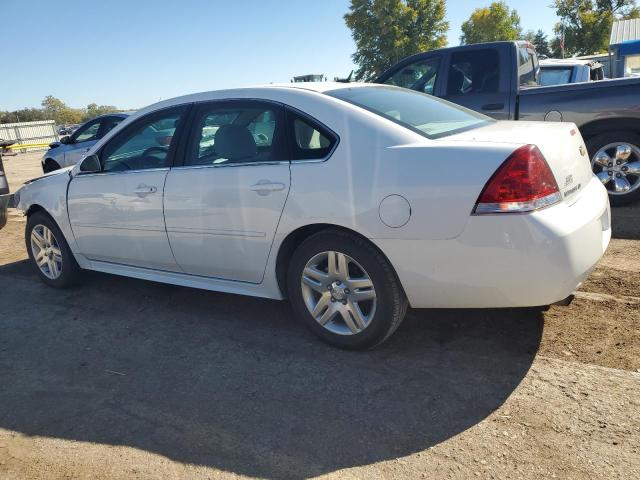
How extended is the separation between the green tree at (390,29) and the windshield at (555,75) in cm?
3642

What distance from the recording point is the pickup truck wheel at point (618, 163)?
5922mm

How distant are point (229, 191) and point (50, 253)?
2.45m

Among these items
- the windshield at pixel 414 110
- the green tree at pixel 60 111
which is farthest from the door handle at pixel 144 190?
the green tree at pixel 60 111

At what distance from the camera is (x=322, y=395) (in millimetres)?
2912

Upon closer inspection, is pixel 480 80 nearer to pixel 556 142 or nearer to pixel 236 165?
pixel 556 142

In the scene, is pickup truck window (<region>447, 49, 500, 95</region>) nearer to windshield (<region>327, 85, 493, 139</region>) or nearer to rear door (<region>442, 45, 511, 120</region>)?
rear door (<region>442, 45, 511, 120</region>)

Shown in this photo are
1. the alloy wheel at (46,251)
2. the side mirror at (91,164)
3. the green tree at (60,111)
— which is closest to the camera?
the side mirror at (91,164)

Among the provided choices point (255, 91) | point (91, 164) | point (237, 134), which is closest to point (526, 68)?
point (255, 91)

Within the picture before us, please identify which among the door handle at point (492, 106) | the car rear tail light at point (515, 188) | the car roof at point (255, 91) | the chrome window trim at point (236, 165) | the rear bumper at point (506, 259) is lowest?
the rear bumper at point (506, 259)

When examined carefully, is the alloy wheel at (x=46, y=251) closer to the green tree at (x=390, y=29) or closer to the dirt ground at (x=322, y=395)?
the dirt ground at (x=322, y=395)

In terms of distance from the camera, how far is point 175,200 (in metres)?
3.77

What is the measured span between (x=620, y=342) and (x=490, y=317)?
770 millimetres

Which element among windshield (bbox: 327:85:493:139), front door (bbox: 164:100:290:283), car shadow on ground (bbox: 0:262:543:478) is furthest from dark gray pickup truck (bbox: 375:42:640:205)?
front door (bbox: 164:100:290:283)

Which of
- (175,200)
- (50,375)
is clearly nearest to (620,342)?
(175,200)
